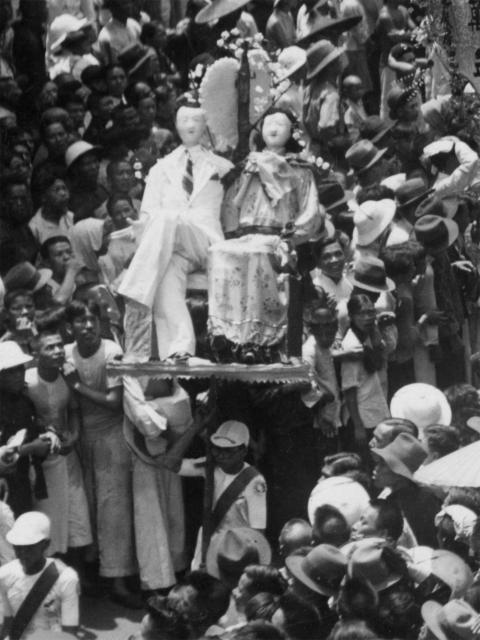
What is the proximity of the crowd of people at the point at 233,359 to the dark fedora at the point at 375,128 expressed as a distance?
0.52ft

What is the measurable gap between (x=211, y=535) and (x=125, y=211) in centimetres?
305

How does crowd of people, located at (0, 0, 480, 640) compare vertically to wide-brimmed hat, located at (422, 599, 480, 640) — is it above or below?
above

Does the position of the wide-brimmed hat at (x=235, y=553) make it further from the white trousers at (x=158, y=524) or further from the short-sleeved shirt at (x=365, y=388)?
the short-sleeved shirt at (x=365, y=388)

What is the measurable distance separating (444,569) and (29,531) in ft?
8.86

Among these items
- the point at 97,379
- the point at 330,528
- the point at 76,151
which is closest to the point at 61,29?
the point at 76,151

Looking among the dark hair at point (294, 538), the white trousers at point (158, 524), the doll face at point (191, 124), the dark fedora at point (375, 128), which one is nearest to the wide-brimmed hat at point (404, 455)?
the dark hair at point (294, 538)

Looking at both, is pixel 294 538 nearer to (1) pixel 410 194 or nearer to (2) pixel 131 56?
(1) pixel 410 194

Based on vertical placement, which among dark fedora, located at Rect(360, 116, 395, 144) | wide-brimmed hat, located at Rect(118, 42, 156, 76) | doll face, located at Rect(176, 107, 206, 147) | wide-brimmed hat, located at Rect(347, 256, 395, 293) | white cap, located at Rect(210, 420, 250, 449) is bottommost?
white cap, located at Rect(210, 420, 250, 449)

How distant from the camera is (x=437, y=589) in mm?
12883

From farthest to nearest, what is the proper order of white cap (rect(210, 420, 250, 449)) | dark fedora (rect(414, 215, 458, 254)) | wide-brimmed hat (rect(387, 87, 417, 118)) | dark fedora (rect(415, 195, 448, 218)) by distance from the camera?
wide-brimmed hat (rect(387, 87, 417, 118))
dark fedora (rect(415, 195, 448, 218))
dark fedora (rect(414, 215, 458, 254))
white cap (rect(210, 420, 250, 449))

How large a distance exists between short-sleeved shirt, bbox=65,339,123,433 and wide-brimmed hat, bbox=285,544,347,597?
8.60 ft

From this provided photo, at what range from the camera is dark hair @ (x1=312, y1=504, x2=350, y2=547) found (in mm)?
13836

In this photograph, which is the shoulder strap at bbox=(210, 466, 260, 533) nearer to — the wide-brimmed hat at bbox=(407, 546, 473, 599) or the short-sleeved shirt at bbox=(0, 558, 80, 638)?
the short-sleeved shirt at bbox=(0, 558, 80, 638)

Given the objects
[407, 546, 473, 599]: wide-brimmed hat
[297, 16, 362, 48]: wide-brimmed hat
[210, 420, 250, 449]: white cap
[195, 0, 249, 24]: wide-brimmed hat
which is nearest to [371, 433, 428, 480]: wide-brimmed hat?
[407, 546, 473, 599]: wide-brimmed hat
